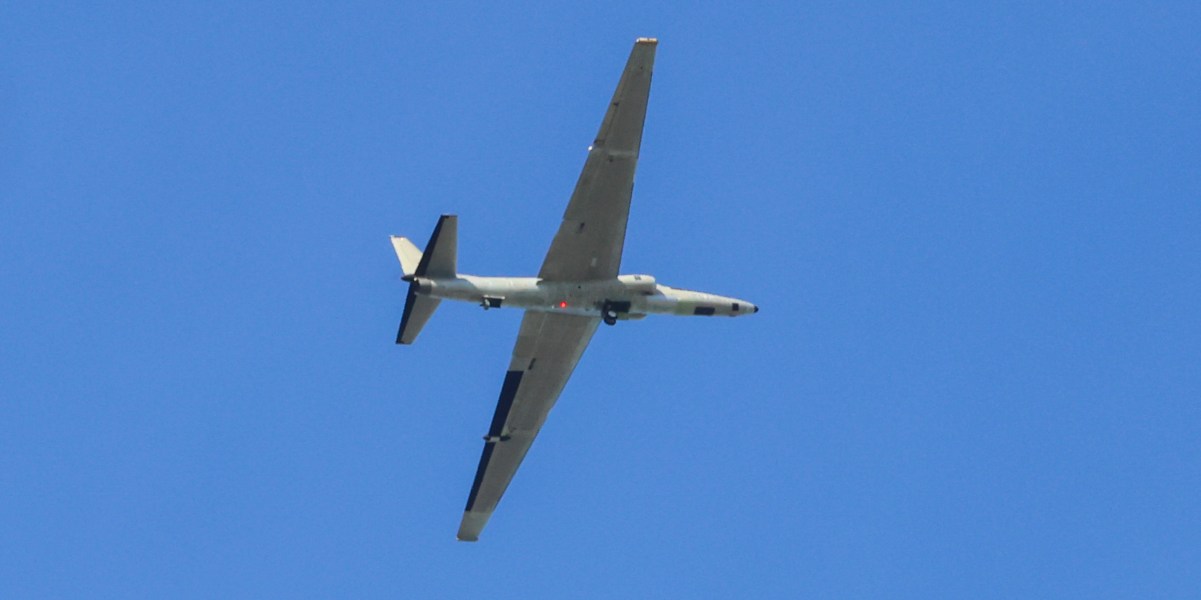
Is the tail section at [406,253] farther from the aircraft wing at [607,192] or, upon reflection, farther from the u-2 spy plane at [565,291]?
the aircraft wing at [607,192]

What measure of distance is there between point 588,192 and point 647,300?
7.09 m

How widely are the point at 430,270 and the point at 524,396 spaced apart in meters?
11.6

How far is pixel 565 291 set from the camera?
259 feet

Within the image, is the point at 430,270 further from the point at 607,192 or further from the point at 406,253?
the point at 607,192

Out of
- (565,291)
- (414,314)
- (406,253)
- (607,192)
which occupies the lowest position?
(414,314)

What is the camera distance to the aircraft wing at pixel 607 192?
2913 inches

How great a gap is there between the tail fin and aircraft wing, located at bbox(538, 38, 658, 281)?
4571 millimetres

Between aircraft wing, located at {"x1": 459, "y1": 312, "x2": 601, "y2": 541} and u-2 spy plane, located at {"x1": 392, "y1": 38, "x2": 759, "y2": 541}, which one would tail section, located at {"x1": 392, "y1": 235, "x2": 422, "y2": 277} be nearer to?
u-2 spy plane, located at {"x1": 392, "y1": 38, "x2": 759, "y2": 541}

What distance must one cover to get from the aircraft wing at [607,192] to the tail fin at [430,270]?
4571mm

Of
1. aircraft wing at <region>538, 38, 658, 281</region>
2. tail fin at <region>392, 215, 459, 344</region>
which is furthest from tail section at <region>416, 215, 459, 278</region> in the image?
aircraft wing at <region>538, 38, 658, 281</region>

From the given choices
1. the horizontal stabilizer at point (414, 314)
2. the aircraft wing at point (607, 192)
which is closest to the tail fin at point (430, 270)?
the horizontal stabilizer at point (414, 314)

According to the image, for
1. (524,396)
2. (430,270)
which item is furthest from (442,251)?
(524,396)

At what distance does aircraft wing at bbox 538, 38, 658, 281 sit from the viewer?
2913 inches

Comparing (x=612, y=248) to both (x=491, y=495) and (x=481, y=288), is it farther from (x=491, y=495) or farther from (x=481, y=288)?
(x=491, y=495)
